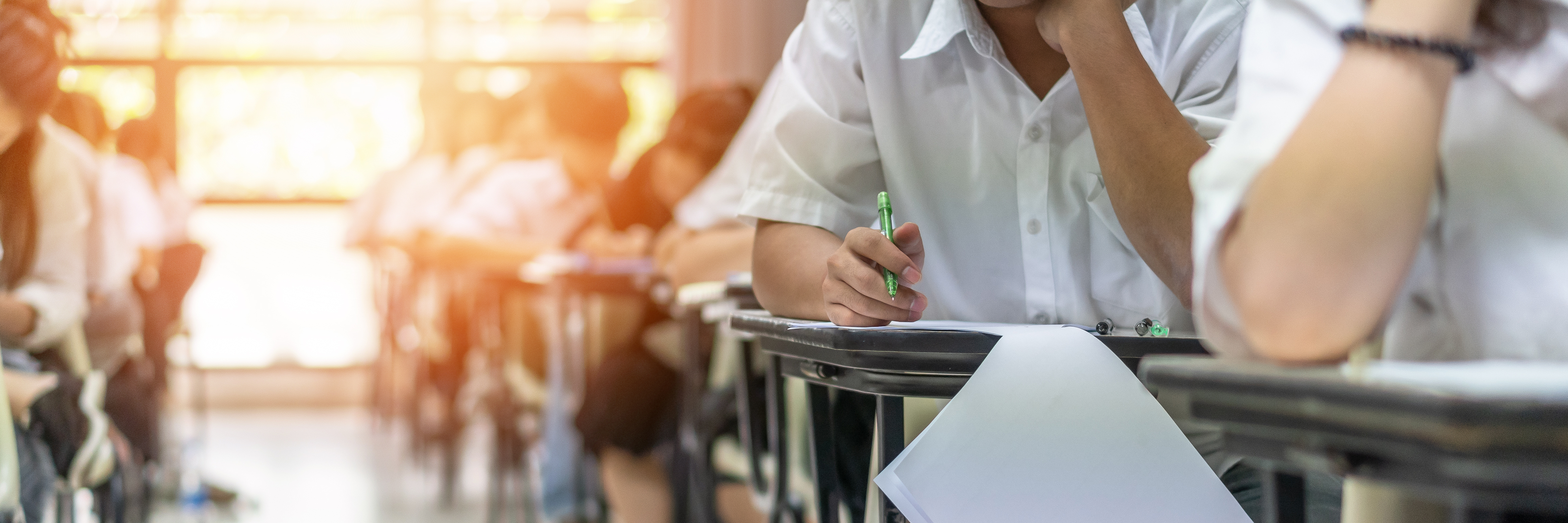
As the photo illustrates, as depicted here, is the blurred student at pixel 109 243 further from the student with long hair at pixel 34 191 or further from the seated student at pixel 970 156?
the seated student at pixel 970 156

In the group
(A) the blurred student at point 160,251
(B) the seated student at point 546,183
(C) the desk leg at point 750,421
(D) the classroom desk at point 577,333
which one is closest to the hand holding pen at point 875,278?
(C) the desk leg at point 750,421

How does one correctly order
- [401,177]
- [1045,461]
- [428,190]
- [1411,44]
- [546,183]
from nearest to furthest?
1. [1411,44]
2. [1045,461]
3. [546,183]
4. [428,190]
5. [401,177]

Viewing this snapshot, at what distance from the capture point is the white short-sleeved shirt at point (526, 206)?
4.13 meters

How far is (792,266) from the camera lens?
117 cm

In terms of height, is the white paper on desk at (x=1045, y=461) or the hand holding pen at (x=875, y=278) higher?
the hand holding pen at (x=875, y=278)

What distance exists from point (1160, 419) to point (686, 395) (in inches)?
72.3

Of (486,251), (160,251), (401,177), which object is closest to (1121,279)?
(160,251)

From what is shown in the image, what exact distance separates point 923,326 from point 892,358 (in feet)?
0.32

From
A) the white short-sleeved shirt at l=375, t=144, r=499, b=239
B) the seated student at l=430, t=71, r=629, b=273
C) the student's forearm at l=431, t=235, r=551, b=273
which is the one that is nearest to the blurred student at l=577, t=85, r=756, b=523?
the seated student at l=430, t=71, r=629, b=273

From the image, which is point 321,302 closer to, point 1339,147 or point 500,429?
point 500,429

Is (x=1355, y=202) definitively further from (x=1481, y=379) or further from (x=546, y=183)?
(x=546, y=183)

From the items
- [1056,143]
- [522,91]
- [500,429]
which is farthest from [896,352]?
[522,91]

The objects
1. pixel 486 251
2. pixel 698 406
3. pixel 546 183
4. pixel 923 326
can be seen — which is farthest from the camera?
pixel 546 183

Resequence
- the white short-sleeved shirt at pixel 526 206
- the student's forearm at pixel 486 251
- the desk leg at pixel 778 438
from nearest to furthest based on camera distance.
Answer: the desk leg at pixel 778 438 → the student's forearm at pixel 486 251 → the white short-sleeved shirt at pixel 526 206
